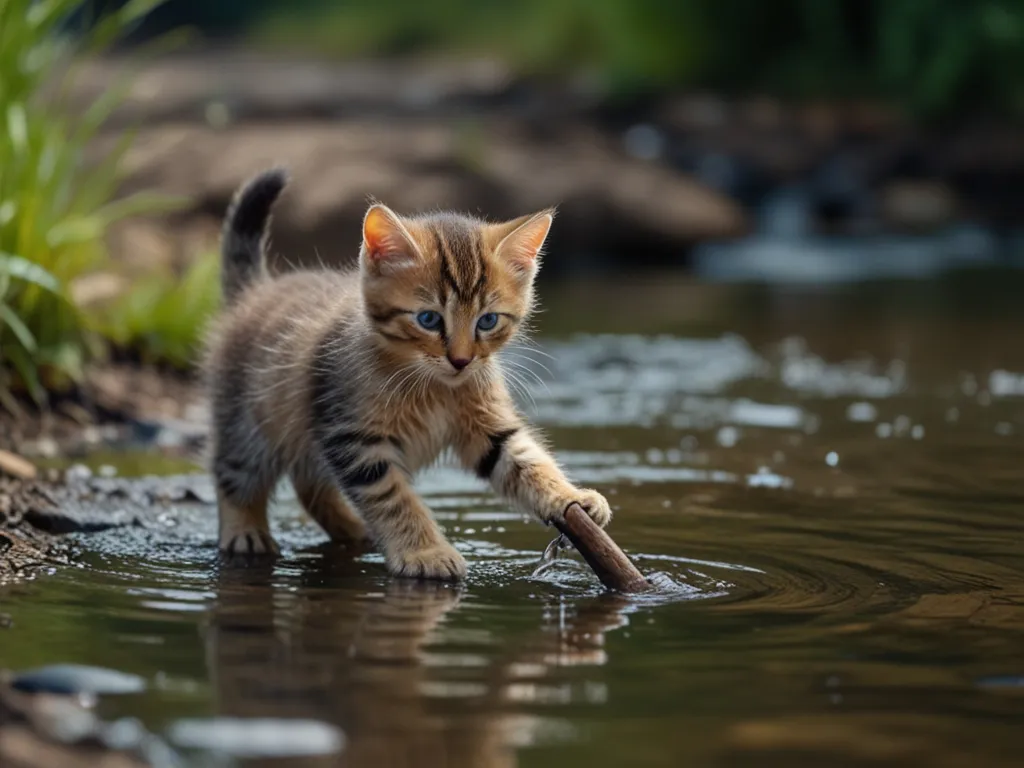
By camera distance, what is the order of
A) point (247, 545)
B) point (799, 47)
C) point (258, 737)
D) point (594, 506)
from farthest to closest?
point (799, 47), point (247, 545), point (594, 506), point (258, 737)

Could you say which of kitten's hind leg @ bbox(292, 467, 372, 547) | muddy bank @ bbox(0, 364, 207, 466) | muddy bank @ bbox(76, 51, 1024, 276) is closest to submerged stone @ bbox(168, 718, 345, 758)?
kitten's hind leg @ bbox(292, 467, 372, 547)

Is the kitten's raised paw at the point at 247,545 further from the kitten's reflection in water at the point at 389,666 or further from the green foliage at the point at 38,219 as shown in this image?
the green foliage at the point at 38,219

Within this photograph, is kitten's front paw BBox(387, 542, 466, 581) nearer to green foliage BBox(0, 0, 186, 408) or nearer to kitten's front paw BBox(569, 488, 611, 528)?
kitten's front paw BBox(569, 488, 611, 528)

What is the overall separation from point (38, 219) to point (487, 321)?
3.02 meters

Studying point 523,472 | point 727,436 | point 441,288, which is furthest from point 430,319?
point 727,436

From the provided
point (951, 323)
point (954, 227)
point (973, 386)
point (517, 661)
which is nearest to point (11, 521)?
point (517, 661)

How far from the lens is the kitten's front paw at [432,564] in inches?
181

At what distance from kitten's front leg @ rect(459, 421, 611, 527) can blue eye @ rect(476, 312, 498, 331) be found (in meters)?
0.31

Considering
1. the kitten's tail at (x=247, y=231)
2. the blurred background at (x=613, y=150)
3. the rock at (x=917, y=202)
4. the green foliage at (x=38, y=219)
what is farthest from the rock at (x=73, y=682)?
the rock at (x=917, y=202)

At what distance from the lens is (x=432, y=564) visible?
15.1ft

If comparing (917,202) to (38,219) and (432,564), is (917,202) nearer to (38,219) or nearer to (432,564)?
(38,219)

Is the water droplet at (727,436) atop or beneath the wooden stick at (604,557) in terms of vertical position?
atop

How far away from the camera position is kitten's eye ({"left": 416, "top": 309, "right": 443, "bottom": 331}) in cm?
467

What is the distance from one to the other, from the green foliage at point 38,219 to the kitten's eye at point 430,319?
101 inches
